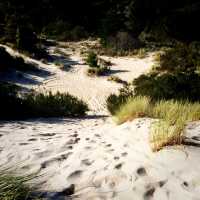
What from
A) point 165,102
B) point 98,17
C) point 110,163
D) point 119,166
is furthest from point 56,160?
point 98,17

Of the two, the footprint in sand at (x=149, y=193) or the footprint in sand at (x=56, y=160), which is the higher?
the footprint in sand at (x=56, y=160)

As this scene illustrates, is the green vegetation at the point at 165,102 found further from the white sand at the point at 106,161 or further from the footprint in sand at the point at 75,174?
the footprint in sand at the point at 75,174

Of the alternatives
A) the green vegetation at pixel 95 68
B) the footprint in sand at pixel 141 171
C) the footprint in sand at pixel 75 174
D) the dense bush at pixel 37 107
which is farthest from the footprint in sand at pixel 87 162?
the green vegetation at pixel 95 68

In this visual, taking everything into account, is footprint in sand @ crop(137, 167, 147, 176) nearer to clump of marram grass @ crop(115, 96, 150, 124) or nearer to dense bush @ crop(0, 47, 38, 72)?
clump of marram grass @ crop(115, 96, 150, 124)

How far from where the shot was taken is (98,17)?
30.4m

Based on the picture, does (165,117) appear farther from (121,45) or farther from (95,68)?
(121,45)

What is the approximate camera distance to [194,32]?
25.5 meters

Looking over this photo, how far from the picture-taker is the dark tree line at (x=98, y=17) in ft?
82.2

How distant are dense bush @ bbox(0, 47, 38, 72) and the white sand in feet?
31.9

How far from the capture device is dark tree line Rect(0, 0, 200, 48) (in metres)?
25.1

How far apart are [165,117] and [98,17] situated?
26.3 meters

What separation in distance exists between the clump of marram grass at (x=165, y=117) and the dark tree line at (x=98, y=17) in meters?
14.5

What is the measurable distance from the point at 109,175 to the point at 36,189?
27.2 inches

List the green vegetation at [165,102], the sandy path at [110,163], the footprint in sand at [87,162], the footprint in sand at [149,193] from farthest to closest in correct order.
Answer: the green vegetation at [165,102], the footprint in sand at [87,162], the sandy path at [110,163], the footprint in sand at [149,193]
